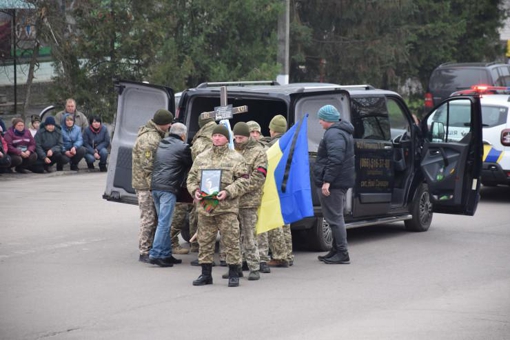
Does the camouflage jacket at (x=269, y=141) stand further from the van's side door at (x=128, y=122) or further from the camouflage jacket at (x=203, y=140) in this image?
the van's side door at (x=128, y=122)

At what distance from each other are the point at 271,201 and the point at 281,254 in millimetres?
817

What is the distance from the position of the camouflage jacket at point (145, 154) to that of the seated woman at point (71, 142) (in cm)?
906

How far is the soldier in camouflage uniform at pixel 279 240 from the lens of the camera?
11039mm

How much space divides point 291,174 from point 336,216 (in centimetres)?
82

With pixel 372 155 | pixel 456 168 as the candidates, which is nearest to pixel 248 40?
pixel 456 168

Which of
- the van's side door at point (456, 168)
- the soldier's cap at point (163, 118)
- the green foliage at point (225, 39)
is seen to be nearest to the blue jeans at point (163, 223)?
the soldier's cap at point (163, 118)

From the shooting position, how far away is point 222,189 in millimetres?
9766

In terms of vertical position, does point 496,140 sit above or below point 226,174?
below

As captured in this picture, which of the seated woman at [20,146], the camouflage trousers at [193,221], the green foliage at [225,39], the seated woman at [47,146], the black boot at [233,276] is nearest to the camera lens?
the black boot at [233,276]

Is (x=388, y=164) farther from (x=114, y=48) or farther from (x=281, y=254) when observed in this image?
(x=114, y=48)

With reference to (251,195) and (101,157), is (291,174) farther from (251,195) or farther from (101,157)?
(101,157)

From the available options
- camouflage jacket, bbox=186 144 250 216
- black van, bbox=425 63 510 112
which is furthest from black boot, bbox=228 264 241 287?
black van, bbox=425 63 510 112

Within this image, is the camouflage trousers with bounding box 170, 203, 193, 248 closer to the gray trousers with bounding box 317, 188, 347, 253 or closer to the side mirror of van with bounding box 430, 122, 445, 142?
the gray trousers with bounding box 317, 188, 347, 253

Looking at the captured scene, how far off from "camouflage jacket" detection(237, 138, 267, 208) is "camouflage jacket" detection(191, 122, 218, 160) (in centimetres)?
49
